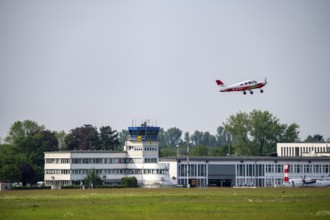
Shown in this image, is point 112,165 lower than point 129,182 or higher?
higher

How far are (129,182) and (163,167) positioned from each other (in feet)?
30.8

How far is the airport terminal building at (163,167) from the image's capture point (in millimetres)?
176625

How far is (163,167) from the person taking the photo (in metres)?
176

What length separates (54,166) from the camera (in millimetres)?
179500

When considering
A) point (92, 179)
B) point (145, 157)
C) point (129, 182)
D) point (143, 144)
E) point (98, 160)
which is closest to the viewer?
point (92, 179)

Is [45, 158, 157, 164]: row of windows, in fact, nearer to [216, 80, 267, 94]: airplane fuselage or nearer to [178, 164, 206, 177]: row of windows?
[178, 164, 206, 177]: row of windows

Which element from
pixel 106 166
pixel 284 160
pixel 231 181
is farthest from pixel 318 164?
pixel 106 166

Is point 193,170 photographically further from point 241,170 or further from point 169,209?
point 169,209

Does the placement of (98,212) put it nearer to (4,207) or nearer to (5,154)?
(4,207)

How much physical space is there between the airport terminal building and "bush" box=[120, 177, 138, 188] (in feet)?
11.9

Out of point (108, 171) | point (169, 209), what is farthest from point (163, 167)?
point (169, 209)

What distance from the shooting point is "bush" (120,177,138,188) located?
556 feet

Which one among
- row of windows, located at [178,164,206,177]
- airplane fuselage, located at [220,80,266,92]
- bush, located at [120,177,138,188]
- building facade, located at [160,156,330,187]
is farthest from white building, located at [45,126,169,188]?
airplane fuselage, located at [220,80,266,92]

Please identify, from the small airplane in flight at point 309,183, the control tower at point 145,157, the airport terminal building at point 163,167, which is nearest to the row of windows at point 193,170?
the airport terminal building at point 163,167
